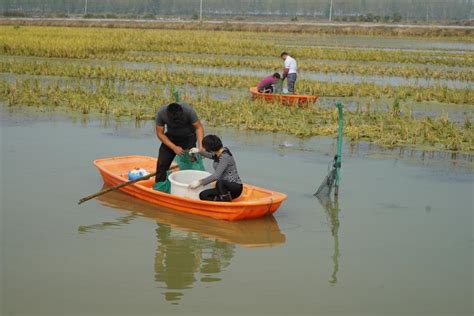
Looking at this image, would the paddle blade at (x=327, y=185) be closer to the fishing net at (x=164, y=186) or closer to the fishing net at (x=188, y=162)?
the fishing net at (x=188, y=162)

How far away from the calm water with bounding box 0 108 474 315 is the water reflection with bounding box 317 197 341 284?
2 centimetres

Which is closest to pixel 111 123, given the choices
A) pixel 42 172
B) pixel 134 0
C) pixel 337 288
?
pixel 42 172

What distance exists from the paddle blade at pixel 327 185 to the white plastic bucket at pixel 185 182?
1462 millimetres

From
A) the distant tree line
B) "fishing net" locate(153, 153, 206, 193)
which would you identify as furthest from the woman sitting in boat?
the distant tree line

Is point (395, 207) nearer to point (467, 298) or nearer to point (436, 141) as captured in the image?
point (467, 298)

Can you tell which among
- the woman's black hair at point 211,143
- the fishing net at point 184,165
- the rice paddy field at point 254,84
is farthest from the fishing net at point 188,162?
the rice paddy field at point 254,84

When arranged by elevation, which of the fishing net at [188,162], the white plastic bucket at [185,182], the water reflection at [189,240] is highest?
the fishing net at [188,162]

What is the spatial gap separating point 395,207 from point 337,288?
2.74 metres

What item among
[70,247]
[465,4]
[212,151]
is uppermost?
[465,4]

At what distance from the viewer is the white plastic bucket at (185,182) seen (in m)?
8.18

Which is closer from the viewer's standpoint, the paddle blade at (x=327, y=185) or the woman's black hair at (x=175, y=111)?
the woman's black hair at (x=175, y=111)

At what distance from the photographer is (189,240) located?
7.49 m

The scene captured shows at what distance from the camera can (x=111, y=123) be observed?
534 inches

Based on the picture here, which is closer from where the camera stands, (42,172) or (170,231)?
(170,231)
